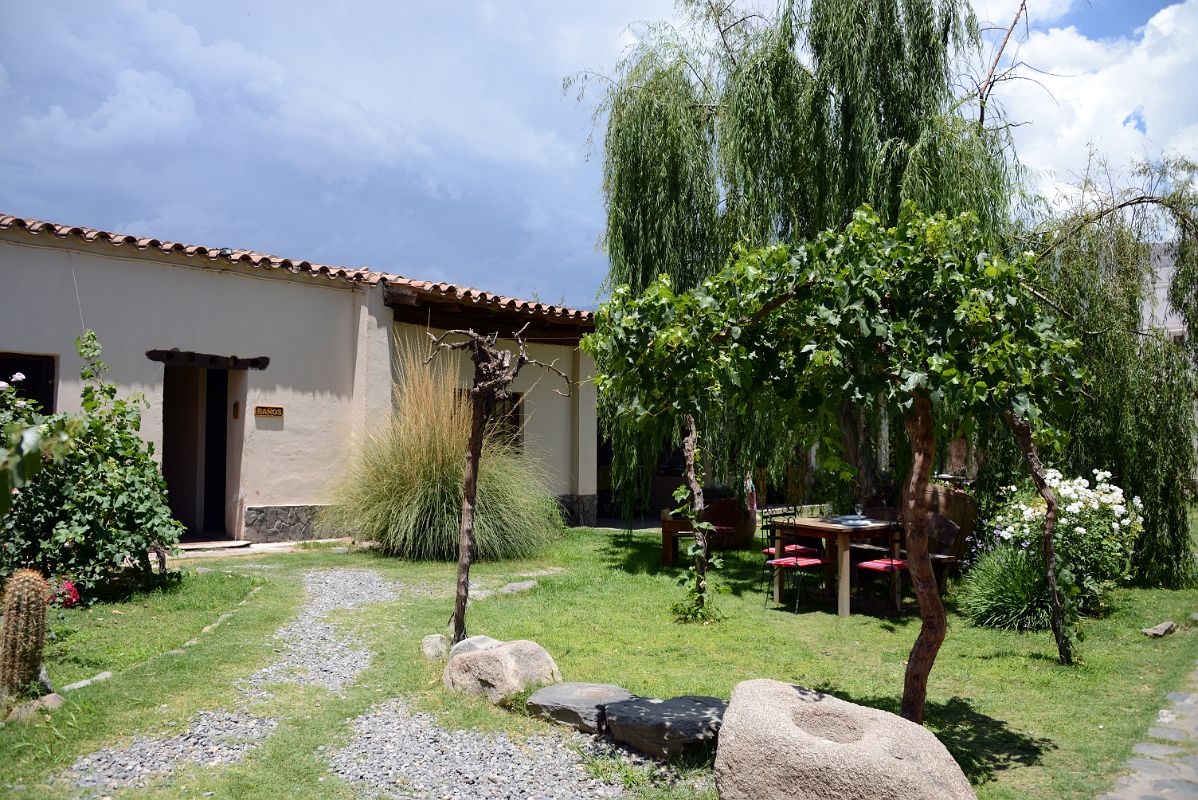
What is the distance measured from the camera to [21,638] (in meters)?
3.96

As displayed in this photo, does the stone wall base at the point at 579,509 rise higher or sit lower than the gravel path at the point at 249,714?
higher

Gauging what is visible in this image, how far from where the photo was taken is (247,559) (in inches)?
344

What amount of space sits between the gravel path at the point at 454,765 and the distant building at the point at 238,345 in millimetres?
6335

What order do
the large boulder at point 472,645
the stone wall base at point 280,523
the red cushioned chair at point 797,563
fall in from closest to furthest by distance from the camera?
the large boulder at point 472,645, the red cushioned chair at point 797,563, the stone wall base at point 280,523

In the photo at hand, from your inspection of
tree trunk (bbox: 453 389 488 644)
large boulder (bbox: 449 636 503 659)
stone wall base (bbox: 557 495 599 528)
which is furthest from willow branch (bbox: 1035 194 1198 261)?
stone wall base (bbox: 557 495 599 528)

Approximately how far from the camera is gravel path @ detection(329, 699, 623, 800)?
340 cm

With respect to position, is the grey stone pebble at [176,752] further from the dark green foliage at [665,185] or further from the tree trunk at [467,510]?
the dark green foliage at [665,185]

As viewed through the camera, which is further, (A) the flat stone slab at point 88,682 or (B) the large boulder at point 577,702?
(A) the flat stone slab at point 88,682

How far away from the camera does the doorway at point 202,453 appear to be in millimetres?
10984

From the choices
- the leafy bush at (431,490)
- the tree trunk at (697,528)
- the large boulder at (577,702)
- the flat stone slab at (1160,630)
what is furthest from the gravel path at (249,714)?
the flat stone slab at (1160,630)

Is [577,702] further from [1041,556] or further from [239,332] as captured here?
[239,332]

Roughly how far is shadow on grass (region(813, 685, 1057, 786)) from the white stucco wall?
23.8 feet

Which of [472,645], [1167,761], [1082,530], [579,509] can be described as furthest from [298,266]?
[1167,761]

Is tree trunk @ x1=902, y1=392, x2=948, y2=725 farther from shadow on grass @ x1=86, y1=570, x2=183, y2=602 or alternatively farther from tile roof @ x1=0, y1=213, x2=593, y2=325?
tile roof @ x1=0, y1=213, x2=593, y2=325
